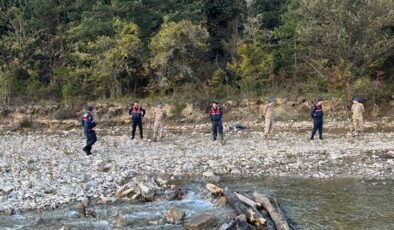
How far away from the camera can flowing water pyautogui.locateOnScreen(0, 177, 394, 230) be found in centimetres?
1234

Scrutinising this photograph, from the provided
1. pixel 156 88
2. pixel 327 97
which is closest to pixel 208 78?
pixel 156 88

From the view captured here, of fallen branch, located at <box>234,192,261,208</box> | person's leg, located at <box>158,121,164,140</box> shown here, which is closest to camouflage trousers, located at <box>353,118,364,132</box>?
person's leg, located at <box>158,121,164,140</box>

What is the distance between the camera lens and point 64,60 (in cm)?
4741

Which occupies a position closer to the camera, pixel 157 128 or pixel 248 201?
pixel 248 201

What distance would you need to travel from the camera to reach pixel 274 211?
12492mm

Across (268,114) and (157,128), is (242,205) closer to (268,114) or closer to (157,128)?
(268,114)

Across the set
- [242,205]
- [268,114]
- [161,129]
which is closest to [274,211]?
[242,205]

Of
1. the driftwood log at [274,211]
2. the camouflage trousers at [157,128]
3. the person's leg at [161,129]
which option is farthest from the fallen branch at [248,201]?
the person's leg at [161,129]

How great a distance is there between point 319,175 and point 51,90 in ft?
111

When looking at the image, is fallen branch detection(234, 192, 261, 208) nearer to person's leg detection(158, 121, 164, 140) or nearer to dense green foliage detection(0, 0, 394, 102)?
person's leg detection(158, 121, 164, 140)

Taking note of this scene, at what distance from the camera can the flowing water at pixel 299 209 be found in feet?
40.5

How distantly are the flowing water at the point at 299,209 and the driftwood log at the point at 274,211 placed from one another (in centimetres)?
39

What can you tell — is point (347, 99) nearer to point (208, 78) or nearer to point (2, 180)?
point (208, 78)

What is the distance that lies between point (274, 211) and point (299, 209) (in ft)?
4.59
